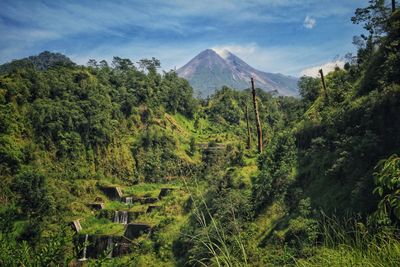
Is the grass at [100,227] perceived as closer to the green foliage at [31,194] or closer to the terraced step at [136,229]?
the terraced step at [136,229]

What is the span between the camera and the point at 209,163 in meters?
47.8

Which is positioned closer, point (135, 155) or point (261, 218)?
point (261, 218)

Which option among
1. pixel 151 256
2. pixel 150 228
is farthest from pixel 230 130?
pixel 151 256

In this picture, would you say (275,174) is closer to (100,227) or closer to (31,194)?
(100,227)

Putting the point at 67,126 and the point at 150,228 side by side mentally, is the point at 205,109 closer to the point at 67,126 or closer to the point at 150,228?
the point at 67,126

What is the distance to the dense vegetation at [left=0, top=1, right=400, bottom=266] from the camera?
330 cm

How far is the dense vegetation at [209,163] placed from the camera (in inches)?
130

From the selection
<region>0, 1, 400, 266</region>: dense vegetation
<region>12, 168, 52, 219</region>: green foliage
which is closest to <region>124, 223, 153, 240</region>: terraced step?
<region>0, 1, 400, 266</region>: dense vegetation

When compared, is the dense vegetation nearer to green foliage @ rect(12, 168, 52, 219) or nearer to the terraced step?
green foliage @ rect(12, 168, 52, 219)

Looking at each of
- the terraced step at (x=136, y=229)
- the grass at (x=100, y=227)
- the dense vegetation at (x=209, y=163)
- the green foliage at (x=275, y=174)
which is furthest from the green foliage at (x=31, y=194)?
the green foliage at (x=275, y=174)

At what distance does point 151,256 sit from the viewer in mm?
23578

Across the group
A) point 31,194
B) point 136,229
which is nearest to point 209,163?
point 136,229

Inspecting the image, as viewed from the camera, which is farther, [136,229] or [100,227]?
[100,227]

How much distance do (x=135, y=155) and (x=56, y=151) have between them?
10.9 meters
